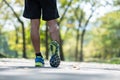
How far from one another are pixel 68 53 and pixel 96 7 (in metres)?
39.3

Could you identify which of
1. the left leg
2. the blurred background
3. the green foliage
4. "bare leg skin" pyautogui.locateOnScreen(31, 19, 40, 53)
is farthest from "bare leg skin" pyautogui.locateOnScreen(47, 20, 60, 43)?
the green foliage

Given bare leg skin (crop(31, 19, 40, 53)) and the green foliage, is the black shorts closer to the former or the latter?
bare leg skin (crop(31, 19, 40, 53))

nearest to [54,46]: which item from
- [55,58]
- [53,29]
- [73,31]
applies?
[55,58]

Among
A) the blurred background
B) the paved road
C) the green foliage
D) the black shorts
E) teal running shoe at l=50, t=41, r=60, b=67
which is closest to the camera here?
the paved road

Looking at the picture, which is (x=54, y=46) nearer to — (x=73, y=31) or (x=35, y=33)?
(x=35, y=33)

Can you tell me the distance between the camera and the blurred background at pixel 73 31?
34844mm

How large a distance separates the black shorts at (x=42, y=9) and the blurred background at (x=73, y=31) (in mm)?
16923

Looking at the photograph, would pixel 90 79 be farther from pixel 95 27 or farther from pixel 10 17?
pixel 95 27

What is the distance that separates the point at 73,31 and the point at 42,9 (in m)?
45.4

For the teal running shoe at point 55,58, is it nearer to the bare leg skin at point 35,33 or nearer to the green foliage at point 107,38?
the bare leg skin at point 35,33

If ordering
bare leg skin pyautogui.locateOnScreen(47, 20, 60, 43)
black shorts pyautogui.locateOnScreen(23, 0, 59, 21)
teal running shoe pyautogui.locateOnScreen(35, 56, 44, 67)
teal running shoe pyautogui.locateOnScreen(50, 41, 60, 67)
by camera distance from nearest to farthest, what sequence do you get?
1. teal running shoe pyautogui.locateOnScreen(50, 41, 60, 67)
2. teal running shoe pyautogui.locateOnScreen(35, 56, 44, 67)
3. black shorts pyautogui.locateOnScreen(23, 0, 59, 21)
4. bare leg skin pyautogui.locateOnScreen(47, 20, 60, 43)

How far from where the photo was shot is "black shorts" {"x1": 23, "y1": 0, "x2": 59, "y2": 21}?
6.35 metres

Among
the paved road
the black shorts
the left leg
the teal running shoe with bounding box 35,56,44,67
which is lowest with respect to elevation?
the paved road

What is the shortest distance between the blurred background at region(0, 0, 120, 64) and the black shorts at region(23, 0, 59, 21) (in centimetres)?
1692
